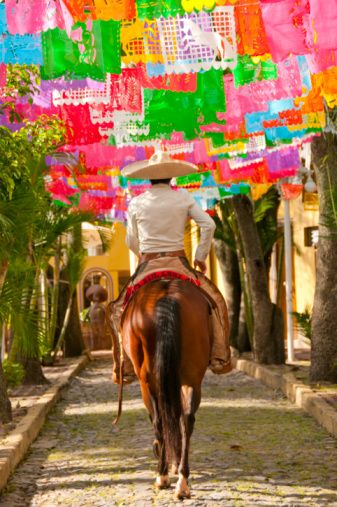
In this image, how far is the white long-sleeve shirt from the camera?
8.73 meters

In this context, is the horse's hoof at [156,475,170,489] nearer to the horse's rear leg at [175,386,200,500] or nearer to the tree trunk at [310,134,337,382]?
the horse's rear leg at [175,386,200,500]

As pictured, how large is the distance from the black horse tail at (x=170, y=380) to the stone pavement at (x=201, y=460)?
16.1 inches

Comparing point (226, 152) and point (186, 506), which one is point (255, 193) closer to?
point (226, 152)

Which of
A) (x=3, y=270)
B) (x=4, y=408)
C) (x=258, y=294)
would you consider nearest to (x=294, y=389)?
(x=4, y=408)

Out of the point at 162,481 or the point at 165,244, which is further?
the point at 165,244

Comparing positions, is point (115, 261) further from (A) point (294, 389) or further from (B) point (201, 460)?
(B) point (201, 460)

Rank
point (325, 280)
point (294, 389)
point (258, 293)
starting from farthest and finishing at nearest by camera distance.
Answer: point (258, 293), point (294, 389), point (325, 280)


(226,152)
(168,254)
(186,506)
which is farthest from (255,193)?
(186,506)

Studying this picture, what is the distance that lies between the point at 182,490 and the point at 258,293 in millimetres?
12489

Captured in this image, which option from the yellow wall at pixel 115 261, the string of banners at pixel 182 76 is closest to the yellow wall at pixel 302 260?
the string of banners at pixel 182 76

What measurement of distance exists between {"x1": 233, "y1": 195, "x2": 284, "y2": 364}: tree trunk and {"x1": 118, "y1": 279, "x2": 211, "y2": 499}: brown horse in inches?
461

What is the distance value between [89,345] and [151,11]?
84.0ft

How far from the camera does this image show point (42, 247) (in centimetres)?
1644

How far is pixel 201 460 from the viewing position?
9.50 meters
